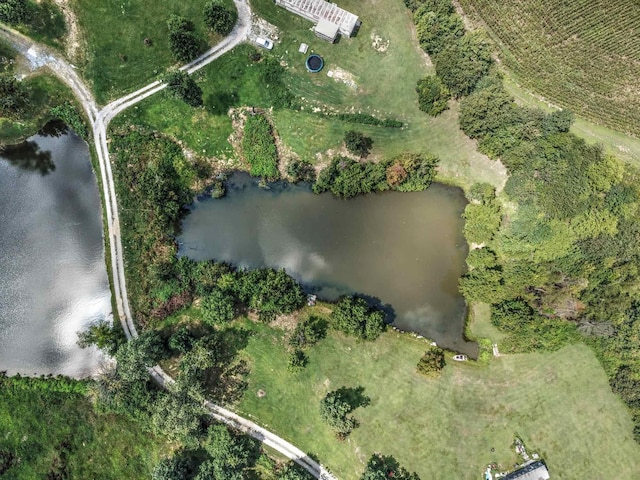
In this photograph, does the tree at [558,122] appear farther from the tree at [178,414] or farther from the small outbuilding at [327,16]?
the tree at [178,414]

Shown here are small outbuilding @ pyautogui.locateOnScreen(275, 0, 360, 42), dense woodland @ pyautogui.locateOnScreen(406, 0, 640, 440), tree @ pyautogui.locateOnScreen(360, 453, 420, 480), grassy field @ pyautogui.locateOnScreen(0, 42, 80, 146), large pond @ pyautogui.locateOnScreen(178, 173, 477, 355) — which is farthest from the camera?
large pond @ pyautogui.locateOnScreen(178, 173, 477, 355)

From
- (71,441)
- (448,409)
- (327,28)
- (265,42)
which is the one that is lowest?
(71,441)

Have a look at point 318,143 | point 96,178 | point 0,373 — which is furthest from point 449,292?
point 0,373

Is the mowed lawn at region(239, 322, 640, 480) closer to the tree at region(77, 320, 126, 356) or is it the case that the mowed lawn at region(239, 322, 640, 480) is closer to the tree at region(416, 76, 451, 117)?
the tree at region(77, 320, 126, 356)

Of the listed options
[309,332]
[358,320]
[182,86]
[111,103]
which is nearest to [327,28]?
[182,86]

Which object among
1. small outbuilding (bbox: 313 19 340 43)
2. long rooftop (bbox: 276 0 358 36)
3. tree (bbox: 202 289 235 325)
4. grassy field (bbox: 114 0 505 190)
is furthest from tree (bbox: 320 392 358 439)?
long rooftop (bbox: 276 0 358 36)

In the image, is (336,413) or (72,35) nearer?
(336,413)

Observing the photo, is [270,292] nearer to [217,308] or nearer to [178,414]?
[217,308]
